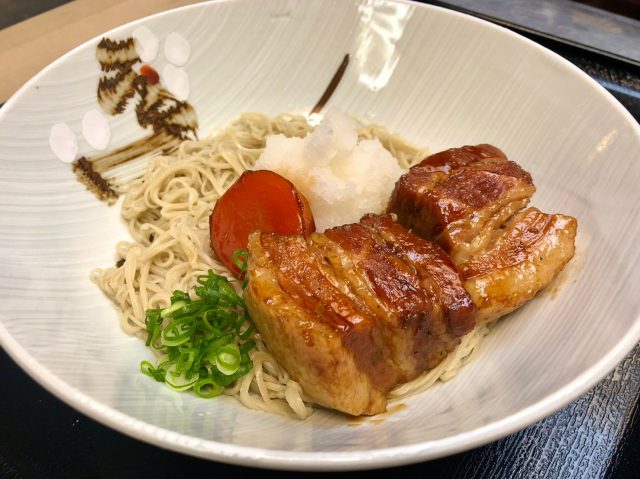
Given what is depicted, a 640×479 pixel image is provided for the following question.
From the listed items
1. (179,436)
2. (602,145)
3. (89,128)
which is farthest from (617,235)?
(89,128)

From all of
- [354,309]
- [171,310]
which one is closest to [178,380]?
[171,310]

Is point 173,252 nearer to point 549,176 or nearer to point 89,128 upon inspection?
point 89,128

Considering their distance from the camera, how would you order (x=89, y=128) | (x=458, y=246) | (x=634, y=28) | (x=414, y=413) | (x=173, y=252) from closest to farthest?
(x=414, y=413) < (x=458, y=246) < (x=173, y=252) < (x=89, y=128) < (x=634, y=28)

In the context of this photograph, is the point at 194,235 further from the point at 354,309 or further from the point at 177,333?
the point at 354,309

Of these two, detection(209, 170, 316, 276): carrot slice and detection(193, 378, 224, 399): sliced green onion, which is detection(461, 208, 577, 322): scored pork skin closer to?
detection(209, 170, 316, 276): carrot slice

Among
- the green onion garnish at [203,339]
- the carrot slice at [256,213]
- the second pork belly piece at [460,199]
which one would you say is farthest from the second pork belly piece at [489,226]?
the green onion garnish at [203,339]

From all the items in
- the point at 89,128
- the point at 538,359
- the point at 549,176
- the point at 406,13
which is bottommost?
the point at 89,128

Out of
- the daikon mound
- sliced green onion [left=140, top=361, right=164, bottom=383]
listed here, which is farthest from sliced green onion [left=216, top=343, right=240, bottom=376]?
the daikon mound
